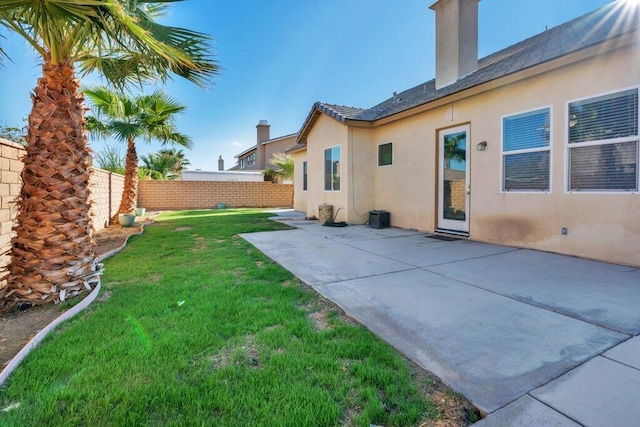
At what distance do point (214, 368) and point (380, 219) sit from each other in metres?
8.24

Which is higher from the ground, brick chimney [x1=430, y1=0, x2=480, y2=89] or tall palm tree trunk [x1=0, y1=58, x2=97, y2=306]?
brick chimney [x1=430, y1=0, x2=480, y2=89]

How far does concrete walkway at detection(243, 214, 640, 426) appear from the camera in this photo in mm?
2084

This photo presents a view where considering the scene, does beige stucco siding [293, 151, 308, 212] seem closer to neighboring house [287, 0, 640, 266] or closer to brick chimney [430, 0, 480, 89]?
neighboring house [287, 0, 640, 266]

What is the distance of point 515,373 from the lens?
2.36 m

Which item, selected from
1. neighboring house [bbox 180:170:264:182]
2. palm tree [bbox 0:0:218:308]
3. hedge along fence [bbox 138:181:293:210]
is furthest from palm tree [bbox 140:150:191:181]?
palm tree [bbox 0:0:218:308]

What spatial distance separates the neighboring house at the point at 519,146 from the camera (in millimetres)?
5301

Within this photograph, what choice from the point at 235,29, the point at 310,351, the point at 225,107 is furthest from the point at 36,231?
the point at 225,107

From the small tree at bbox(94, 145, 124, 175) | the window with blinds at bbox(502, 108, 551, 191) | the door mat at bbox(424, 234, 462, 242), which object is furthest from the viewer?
the small tree at bbox(94, 145, 124, 175)

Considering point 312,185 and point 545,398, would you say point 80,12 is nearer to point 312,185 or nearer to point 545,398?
→ point 545,398

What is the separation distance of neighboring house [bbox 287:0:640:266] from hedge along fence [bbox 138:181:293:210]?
11777 millimetres

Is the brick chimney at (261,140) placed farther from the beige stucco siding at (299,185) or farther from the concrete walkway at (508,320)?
the concrete walkway at (508,320)

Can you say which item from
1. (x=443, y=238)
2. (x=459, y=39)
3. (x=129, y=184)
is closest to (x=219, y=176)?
(x=129, y=184)

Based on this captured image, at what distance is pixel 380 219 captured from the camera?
1019 cm

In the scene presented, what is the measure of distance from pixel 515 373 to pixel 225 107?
68.5 ft
